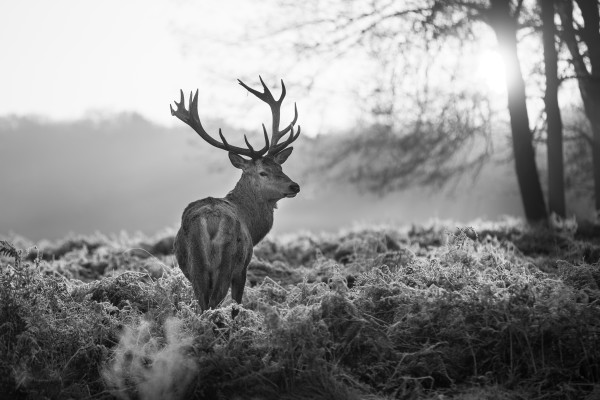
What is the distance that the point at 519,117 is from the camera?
14.3m

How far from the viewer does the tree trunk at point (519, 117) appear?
14250mm

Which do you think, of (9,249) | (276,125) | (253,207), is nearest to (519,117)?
(276,125)

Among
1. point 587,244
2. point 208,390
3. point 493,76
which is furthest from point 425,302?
point 493,76

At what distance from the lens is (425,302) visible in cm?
605

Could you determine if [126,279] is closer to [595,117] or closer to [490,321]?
[490,321]

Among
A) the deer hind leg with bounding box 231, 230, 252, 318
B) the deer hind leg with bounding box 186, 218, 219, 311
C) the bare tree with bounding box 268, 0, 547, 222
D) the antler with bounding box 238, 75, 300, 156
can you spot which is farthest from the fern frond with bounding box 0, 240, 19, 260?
the bare tree with bounding box 268, 0, 547, 222

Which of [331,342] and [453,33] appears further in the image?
Answer: [453,33]

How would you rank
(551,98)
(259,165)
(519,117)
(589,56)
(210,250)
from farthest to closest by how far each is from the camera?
(589,56) → (519,117) → (551,98) → (259,165) → (210,250)

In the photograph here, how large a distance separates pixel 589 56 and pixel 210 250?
34.9 feet

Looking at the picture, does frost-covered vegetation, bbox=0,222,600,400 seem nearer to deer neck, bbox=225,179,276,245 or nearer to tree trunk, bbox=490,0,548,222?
deer neck, bbox=225,179,276,245

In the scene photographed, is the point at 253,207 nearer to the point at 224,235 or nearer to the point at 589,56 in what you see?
the point at 224,235

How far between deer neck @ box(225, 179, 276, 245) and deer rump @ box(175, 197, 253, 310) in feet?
3.01

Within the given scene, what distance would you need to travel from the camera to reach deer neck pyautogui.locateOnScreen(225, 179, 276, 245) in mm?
7676

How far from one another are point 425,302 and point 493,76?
34.1 ft
